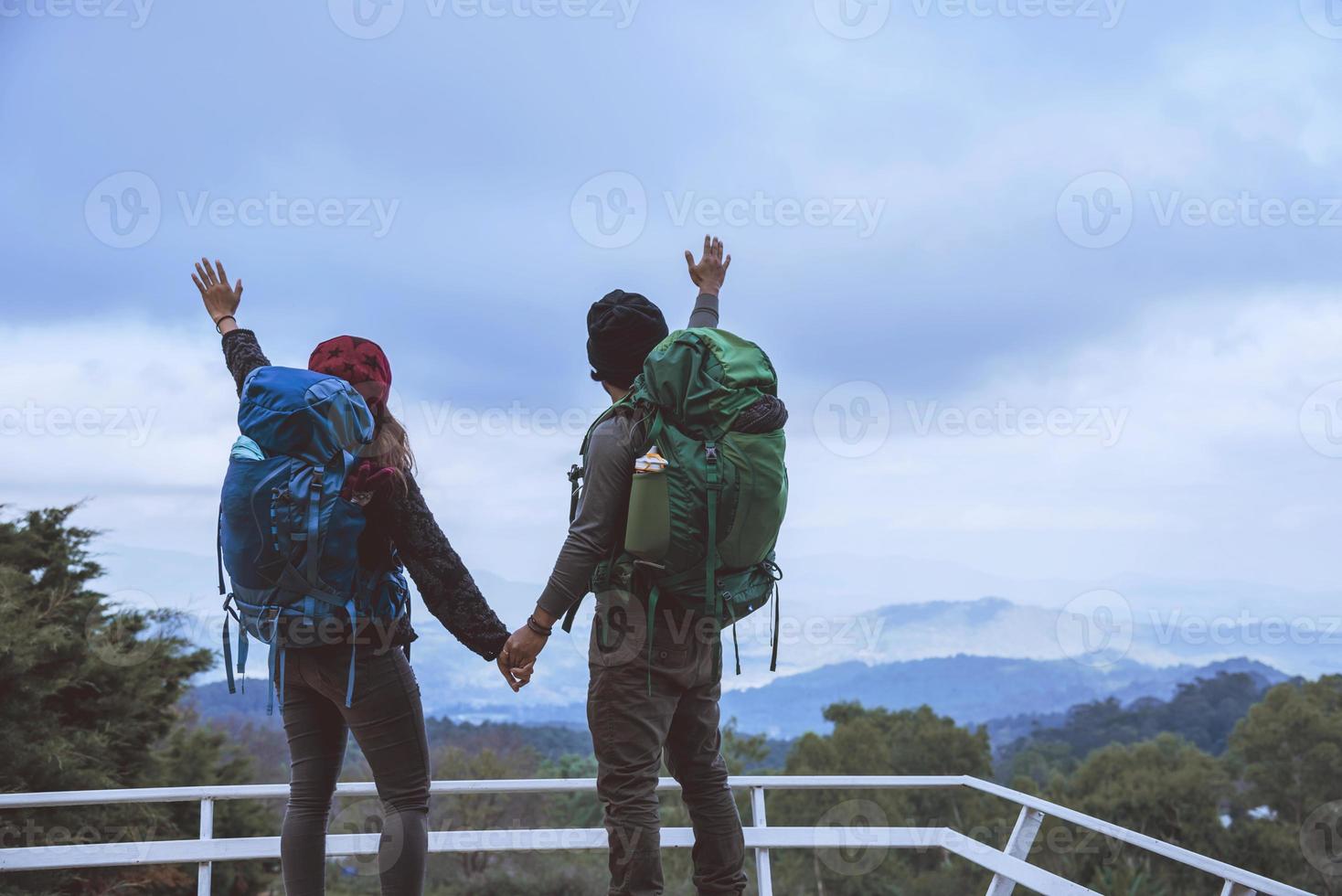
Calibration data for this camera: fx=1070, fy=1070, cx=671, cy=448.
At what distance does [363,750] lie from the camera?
8.12 feet

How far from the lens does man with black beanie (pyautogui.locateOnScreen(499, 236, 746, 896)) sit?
8.25ft

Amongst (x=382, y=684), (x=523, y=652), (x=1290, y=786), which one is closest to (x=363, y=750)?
(x=382, y=684)

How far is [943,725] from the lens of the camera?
23.2 m

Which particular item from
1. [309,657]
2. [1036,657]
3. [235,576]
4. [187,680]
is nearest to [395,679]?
[309,657]

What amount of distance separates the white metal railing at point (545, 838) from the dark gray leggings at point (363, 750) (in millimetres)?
232

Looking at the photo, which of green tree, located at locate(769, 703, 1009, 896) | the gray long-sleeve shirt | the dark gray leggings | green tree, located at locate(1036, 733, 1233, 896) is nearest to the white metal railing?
the dark gray leggings

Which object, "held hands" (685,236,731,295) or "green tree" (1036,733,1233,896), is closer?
"held hands" (685,236,731,295)

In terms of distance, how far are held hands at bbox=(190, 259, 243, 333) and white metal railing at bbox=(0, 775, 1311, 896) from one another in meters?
1.28

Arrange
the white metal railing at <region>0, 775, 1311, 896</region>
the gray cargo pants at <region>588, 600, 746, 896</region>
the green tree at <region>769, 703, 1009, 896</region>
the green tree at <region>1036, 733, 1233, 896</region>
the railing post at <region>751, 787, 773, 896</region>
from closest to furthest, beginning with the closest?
the gray cargo pants at <region>588, 600, 746, 896</region>
the white metal railing at <region>0, 775, 1311, 896</region>
the railing post at <region>751, 787, 773, 896</region>
the green tree at <region>769, 703, 1009, 896</region>
the green tree at <region>1036, 733, 1233, 896</region>

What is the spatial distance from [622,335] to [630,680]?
2.83ft

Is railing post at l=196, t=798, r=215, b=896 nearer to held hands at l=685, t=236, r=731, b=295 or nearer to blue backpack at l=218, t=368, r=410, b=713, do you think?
blue backpack at l=218, t=368, r=410, b=713

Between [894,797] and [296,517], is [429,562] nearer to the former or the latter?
[296,517]

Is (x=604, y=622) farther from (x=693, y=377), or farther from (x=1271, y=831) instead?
(x=1271, y=831)

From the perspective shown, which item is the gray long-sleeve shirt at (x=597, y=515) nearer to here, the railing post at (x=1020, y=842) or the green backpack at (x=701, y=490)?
the green backpack at (x=701, y=490)
